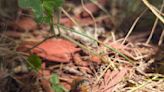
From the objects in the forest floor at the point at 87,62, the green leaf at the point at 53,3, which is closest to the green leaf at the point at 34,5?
the green leaf at the point at 53,3

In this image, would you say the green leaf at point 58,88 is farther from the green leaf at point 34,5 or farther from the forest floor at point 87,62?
the green leaf at point 34,5

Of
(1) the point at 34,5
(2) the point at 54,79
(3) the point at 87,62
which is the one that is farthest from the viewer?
(3) the point at 87,62

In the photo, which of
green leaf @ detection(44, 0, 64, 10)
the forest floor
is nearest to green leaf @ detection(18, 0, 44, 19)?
green leaf @ detection(44, 0, 64, 10)

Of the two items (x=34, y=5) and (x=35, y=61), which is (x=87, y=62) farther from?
(x=34, y=5)

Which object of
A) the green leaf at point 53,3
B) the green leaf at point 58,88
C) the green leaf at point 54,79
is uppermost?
the green leaf at point 53,3

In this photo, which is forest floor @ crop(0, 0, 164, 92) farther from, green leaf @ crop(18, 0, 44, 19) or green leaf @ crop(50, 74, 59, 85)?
green leaf @ crop(18, 0, 44, 19)

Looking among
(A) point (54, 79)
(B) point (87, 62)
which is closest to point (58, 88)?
(A) point (54, 79)
